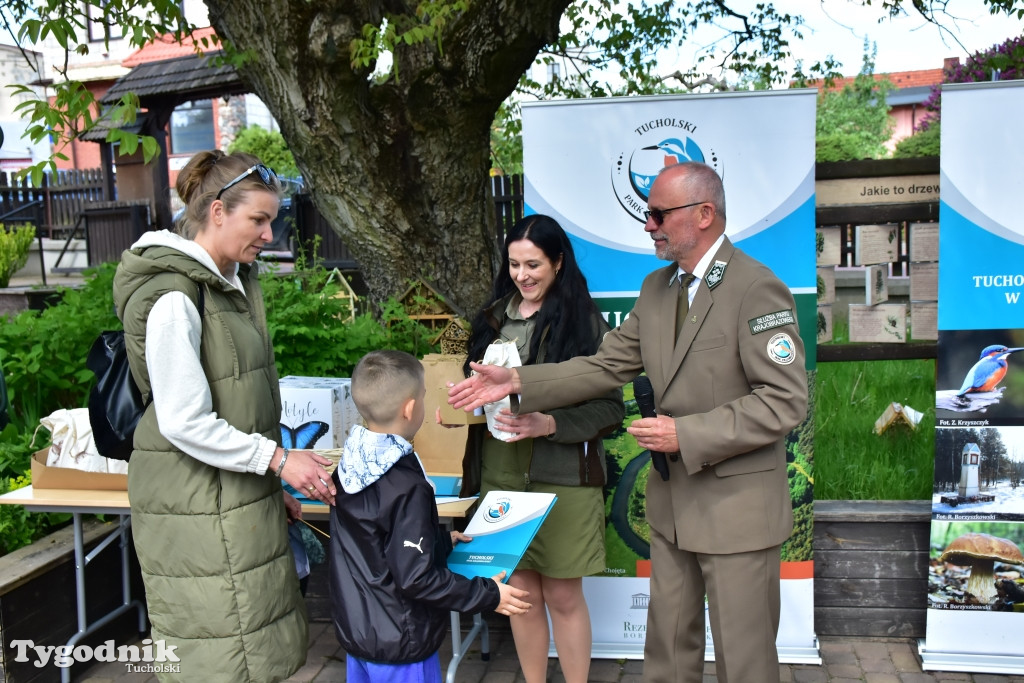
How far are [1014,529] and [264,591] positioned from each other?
2.82 m

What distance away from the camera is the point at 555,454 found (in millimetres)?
2922

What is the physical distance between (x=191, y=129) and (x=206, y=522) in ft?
96.1

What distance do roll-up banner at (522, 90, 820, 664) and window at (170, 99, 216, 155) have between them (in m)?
27.2

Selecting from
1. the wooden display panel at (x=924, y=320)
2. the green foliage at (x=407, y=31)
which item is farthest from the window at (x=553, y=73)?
the wooden display panel at (x=924, y=320)

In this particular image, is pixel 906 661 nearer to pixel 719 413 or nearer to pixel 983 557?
pixel 983 557

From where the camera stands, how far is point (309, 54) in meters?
4.30

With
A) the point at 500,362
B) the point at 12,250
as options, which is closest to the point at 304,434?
the point at 500,362

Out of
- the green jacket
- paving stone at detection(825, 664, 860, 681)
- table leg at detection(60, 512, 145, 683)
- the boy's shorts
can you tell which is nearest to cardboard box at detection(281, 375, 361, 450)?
table leg at detection(60, 512, 145, 683)

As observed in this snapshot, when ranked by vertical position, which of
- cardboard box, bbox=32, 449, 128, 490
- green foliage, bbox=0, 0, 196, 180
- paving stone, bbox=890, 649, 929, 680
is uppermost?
green foliage, bbox=0, 0, 196, 180

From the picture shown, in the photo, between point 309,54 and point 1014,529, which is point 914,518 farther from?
point 309,54

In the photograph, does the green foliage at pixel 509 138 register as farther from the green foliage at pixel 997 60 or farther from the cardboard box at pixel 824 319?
the cardboard box at pixel 824 319

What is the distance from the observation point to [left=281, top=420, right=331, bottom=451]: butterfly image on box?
3.66 meters

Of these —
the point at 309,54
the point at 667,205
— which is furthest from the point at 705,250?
the point at 309,54

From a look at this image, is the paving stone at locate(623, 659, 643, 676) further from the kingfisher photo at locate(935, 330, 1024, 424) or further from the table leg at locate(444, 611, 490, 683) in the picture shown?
the kingfisher photo at locate(935, 330, 1024, 424)
